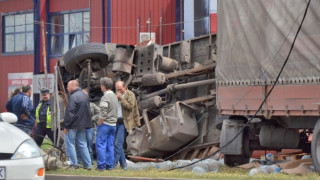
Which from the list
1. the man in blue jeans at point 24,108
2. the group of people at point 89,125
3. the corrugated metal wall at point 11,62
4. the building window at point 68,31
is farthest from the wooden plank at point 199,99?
the corrugated metal wall at point 11,62

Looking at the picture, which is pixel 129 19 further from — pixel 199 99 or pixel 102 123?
pixel 102 123

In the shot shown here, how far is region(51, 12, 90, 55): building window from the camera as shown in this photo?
34688 millimetres

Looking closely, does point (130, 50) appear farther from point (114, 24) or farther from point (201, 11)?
point (114, 24)

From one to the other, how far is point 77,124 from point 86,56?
4.79 meters

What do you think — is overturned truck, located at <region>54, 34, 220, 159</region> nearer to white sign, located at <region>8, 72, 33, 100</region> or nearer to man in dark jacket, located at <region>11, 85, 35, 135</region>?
man in dark jacket, located at <region>11, 85, 35, 135</region>

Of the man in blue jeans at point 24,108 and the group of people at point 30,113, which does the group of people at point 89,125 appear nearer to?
the group of people at point 30,113

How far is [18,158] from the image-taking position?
9.38 meters

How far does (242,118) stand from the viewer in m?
15.3

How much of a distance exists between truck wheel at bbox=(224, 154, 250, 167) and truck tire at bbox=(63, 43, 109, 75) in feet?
14.5

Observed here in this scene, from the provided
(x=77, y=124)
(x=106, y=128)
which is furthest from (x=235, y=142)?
(x=77, y=124)

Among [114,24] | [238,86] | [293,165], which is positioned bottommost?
[293,165]

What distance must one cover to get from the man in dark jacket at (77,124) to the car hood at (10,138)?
139 inches

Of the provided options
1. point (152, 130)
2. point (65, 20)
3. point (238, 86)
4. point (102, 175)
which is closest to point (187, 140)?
point (152, 130)

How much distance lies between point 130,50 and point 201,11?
429 inches
